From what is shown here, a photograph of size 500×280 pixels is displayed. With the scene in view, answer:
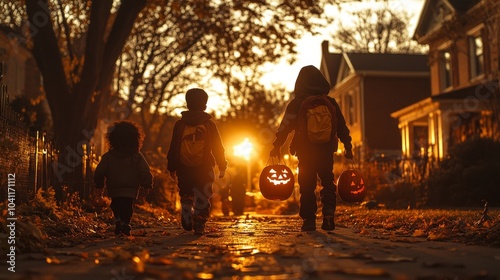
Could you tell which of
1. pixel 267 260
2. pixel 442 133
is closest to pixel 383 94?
pixel 442 133

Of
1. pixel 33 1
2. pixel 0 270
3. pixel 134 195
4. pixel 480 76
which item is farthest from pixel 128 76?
pixel 0 270

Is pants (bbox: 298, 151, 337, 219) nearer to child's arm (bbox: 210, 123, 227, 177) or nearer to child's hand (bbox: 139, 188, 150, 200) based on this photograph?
child's arm (bbox: 210, 123, 227, 177)

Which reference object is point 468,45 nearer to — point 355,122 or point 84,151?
point 355,122

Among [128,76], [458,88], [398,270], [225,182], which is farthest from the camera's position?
[128,76]

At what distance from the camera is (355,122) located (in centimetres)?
4447

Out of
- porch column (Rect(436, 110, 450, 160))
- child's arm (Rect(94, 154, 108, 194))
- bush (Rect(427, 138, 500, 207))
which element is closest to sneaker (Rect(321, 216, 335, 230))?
child's arm (Rect(94, 154, 108, 194))

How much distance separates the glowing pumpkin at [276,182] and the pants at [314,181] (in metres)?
0.65

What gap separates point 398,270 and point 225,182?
1676 cm

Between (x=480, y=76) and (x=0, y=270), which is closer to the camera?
(x=0, y=270)

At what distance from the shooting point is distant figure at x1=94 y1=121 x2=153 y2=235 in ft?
30.3

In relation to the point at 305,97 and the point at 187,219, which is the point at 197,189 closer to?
the point at 187,219

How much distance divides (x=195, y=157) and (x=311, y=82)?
62.7 inches

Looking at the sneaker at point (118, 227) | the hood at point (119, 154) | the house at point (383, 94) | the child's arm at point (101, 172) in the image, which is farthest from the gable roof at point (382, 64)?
the sneaker at point (118, 227)

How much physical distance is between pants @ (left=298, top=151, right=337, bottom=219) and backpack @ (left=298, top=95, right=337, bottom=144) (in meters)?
0.21
